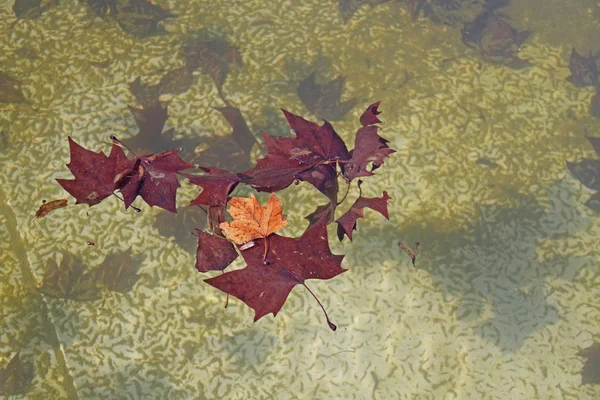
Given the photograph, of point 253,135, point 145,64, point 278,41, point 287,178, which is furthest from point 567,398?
point 145,64

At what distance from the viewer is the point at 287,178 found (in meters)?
1.90

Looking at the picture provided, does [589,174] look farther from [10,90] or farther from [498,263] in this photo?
[10,90]

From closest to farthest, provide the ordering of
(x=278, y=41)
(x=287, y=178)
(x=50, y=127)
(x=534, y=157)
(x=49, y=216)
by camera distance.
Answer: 1. (x=287, y=178)
2. (x=49, y=216)
3. (x=50, y=127)
4. (x=534, y=157)
5. (x=278, y=41)

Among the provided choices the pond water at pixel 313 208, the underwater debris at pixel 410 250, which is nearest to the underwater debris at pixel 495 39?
Result: the pond water at pixel 313 208

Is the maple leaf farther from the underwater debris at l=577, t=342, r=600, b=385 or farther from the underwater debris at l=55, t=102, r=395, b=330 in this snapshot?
the underwater debris at l=577, t=342, r=600, b=385

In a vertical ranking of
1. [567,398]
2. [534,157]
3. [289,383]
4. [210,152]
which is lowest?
[567,398]

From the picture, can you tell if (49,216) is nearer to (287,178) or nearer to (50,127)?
(50,127)

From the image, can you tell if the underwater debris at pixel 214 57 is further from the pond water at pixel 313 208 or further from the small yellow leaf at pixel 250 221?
the small yellow leaf at pixel 250 221

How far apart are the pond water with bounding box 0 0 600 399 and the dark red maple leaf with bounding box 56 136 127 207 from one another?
19cm

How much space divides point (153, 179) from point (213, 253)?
320 mm

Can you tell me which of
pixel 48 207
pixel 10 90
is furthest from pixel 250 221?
pixel 10 90

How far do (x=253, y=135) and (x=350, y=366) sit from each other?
1.01m

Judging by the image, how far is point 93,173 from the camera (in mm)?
1890

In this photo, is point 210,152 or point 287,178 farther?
point 210,152
